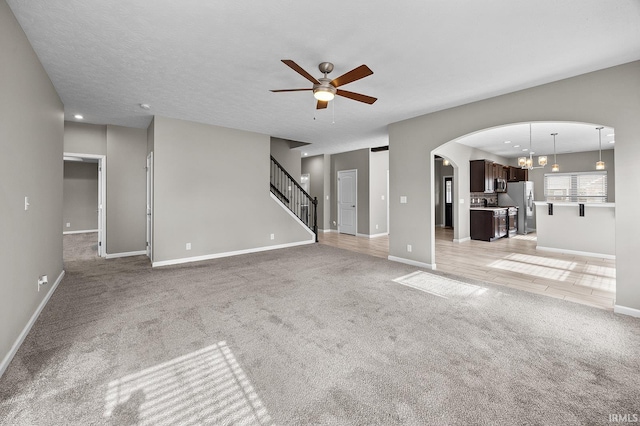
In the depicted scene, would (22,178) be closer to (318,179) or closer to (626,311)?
(626,311)

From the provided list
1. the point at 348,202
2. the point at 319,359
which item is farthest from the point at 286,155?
the point at 319,359

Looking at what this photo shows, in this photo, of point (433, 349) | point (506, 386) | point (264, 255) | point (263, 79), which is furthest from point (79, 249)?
point (506, 386)

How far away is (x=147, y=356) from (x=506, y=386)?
8.78ft

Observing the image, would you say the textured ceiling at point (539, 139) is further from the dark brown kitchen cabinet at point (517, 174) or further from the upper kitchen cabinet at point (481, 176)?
the dark brown kitchen cabinet at point (517, 174)

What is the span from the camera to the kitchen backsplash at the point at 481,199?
8602mm

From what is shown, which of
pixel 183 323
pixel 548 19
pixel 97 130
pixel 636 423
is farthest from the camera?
pixel 97 130

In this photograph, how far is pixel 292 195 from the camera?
8328 mm

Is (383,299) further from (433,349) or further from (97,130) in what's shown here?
(97,130)

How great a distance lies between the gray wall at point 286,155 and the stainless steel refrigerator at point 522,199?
7.51m

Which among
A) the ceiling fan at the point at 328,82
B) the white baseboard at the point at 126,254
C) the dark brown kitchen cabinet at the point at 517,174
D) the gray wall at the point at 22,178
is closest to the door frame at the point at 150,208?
the white baseboard at the point at 126,254

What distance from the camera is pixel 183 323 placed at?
8.98 feet

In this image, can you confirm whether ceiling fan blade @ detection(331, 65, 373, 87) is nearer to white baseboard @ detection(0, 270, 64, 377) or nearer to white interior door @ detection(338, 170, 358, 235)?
white baseboard @ detection(0, 270, 64, 377)

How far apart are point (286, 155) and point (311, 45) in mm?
5540

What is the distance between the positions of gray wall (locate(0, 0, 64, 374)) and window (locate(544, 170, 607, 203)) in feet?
43.6
